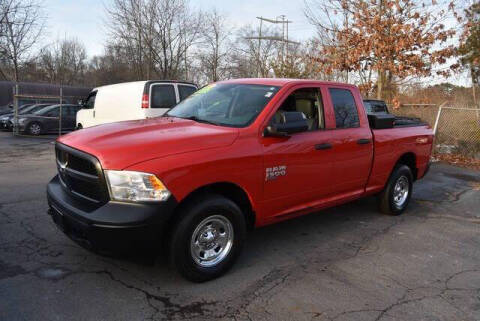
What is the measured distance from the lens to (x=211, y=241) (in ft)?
11.8

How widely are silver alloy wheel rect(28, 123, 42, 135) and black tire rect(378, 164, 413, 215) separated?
15.6m

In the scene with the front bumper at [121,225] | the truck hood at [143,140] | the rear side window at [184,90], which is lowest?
the front bumper at [121,225]

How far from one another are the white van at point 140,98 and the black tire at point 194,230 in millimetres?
6978

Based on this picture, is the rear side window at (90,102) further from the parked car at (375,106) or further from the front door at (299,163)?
the front door at (299,163)

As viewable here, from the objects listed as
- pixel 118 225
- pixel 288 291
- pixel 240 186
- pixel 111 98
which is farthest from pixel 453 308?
pixel 111 98

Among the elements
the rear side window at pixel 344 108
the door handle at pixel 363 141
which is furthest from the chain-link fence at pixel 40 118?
the door handle at pixel 363 141

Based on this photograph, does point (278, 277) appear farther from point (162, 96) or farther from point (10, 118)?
point (10, 118)

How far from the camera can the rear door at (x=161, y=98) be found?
10.1 m

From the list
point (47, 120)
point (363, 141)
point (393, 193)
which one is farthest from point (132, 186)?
point (47, 120)

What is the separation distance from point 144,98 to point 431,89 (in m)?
11.2

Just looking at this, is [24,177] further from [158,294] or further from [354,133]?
[354,133]

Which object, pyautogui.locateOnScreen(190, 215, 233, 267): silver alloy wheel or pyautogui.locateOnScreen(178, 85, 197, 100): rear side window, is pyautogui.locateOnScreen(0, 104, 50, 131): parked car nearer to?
pyautogui.locateOnScreen(178, 85, 197, 100): rear side window

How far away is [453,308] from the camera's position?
335 centimetres

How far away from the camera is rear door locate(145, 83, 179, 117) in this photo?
33.2 feet
